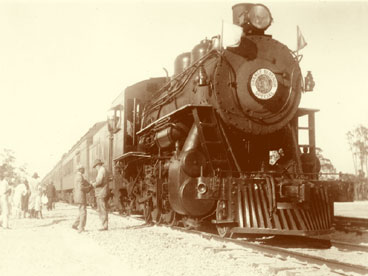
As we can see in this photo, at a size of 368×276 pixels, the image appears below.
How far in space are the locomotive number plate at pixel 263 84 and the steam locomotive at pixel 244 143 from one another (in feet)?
0.06

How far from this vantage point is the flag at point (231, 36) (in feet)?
24.8

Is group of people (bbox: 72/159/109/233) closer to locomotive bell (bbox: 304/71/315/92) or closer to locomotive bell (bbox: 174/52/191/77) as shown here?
locomotive bell (bbox: 174/52/191/77)

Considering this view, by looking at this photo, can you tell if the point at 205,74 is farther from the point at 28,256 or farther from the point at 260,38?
the point at 28,256

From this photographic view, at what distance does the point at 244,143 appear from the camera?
8.15 m

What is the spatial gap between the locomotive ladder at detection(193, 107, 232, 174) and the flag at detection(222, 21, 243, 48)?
113cm

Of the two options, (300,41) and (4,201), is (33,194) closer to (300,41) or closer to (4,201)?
(4,201)

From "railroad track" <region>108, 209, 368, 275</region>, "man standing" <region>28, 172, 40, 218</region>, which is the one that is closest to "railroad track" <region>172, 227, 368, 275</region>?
"railroad track" <region>108, 209, 368, 275</region>

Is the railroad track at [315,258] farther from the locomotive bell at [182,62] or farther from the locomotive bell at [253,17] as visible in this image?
the locomotive bell at [182,62]

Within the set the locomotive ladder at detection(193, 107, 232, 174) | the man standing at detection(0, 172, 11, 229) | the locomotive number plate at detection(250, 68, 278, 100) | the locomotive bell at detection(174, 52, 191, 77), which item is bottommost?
the man standing at detection(0, 172, 11, 229)

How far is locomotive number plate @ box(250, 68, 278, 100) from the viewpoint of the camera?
7.75 meters

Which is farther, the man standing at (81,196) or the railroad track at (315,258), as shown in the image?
the man standing at (81,196)

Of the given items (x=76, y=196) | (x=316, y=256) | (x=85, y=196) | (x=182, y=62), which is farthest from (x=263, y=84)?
(x=76, y=196)

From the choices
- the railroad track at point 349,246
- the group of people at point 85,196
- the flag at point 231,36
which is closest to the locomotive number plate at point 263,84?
the flag at point 231,36

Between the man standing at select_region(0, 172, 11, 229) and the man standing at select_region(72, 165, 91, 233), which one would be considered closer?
the man standing at select_region(72, 165, 91, 233)
